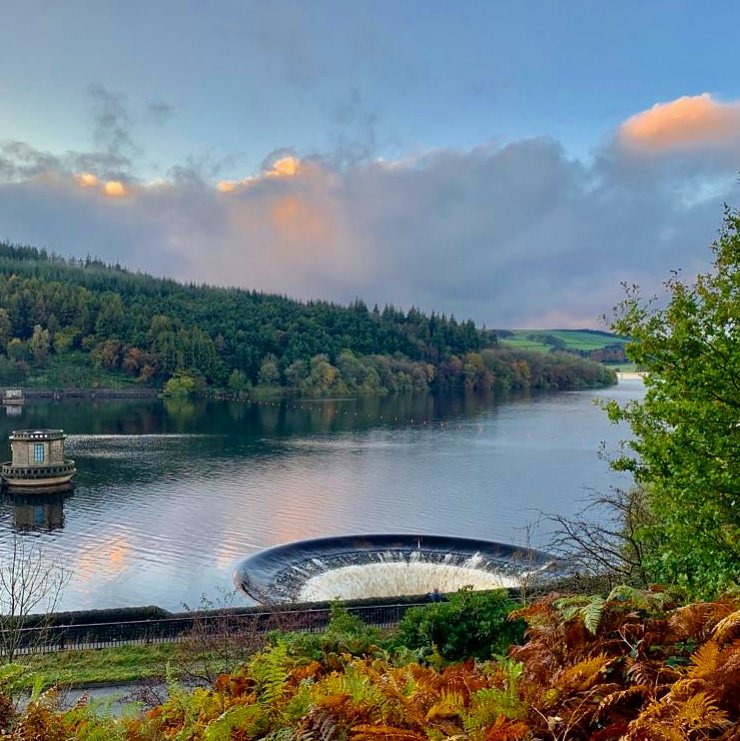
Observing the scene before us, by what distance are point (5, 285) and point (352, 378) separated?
78.6 metres

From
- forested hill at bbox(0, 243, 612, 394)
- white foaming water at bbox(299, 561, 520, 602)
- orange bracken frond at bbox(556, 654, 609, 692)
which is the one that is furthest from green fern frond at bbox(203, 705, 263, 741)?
forested hill at bbox(0, 243, 612, 394)

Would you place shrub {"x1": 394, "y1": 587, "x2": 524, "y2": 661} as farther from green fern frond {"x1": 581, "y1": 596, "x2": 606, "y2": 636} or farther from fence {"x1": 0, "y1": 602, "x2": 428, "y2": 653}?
green fern frond {"x1": 581, "y1": 596, "x2": 606, "y2": 636}

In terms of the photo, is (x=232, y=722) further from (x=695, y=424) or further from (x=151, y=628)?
(x=151, y=628)

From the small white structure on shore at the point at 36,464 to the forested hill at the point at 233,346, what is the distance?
2830 inches

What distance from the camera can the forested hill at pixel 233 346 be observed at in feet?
405

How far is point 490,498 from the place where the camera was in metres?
43.8

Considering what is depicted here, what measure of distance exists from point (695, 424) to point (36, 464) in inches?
1694

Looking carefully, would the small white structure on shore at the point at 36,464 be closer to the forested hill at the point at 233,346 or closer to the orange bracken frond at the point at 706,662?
the orange bracken frond at the point at 706,662

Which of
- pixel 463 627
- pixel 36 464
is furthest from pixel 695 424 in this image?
pixel 36 464

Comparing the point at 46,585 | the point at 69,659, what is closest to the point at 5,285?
the point at 46,585

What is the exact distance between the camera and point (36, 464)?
143 feet

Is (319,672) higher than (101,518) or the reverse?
higher

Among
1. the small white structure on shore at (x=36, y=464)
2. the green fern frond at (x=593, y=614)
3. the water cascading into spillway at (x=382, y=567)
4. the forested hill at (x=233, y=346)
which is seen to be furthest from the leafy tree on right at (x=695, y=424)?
the forested hill at (x=233, y=346)

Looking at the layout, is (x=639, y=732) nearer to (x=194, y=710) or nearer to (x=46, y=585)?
(x=194, y=710)
